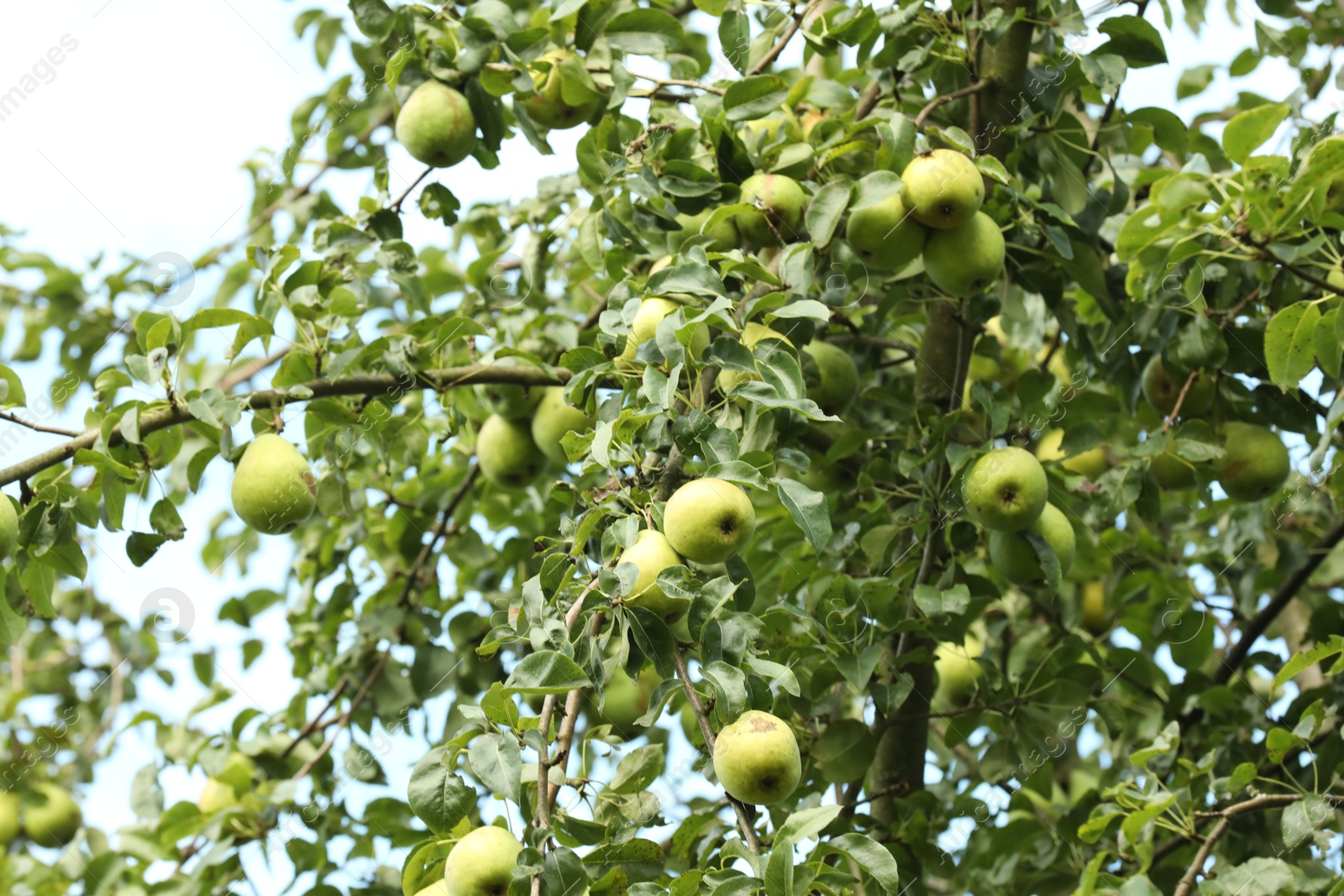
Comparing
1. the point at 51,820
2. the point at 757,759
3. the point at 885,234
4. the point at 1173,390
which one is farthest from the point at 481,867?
the point at 51,820

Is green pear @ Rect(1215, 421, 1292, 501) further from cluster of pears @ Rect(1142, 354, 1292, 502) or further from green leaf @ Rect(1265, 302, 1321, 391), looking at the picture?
green leaf @ Rect(1265, 302, 1321, 391)

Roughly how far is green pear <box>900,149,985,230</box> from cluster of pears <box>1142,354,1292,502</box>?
0.72 m

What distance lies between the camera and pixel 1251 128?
222cm

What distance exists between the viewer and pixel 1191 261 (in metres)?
2.35

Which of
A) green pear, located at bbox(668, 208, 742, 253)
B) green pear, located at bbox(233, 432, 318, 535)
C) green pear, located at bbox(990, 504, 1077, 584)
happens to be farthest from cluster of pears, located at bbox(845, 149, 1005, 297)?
green pear, located at bbox(233, 432, 318, 535)

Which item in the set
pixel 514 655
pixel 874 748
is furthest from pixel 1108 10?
pixel 514 655

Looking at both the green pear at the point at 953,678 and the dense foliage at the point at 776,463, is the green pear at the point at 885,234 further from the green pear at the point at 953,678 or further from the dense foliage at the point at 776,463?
the green pear at the point at 953,678

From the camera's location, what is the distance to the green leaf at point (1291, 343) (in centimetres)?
206

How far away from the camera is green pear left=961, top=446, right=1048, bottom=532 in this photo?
211 cm

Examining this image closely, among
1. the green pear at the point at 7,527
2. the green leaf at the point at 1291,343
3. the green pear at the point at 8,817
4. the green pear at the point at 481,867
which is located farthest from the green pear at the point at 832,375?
the green pear at the point at 8,817

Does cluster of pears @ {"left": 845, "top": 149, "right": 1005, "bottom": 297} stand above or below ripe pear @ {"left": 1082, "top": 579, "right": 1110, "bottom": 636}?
above

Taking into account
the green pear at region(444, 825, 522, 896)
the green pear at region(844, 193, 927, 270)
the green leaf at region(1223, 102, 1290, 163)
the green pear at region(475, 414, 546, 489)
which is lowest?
the green pear at region(475, 414, 546, 489)

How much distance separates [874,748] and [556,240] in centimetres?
145

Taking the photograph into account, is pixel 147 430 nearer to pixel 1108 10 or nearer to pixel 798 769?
pixel 798 769
